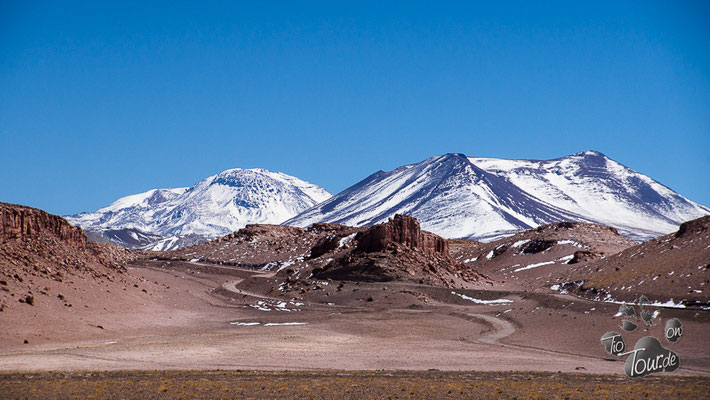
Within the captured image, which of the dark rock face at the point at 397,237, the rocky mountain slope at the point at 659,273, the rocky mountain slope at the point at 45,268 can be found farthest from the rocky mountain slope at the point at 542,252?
the rocky mountain slope at the point at 45,268

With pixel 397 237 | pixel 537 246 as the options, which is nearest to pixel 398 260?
pixel 397 237

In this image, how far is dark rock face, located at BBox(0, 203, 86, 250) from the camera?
58.7m

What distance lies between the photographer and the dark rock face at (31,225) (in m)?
58.7

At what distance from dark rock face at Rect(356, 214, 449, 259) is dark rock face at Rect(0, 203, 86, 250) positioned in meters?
35.5

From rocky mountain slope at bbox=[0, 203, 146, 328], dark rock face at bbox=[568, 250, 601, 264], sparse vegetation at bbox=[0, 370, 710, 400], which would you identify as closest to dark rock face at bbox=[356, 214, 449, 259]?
dark rock face at bbox=[568, 250, 601, 264]

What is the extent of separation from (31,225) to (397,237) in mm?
45325

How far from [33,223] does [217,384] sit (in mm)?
40253

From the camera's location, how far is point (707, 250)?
5900 cm

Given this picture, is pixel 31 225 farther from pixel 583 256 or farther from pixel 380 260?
pixel 583 256

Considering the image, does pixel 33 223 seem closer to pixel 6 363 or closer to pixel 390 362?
pixel 6 363

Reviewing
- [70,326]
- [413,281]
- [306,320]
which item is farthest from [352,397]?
[413,281]

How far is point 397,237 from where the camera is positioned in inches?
3620

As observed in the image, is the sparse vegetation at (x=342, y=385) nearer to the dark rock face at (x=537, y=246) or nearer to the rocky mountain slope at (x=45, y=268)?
the rocky mountain slope at (x=45, y=268)

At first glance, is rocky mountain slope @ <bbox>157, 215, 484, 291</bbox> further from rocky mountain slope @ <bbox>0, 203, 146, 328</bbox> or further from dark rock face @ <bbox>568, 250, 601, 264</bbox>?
rocky mountain slope @ <bbox>0, 203, 146, 328</bbox>
